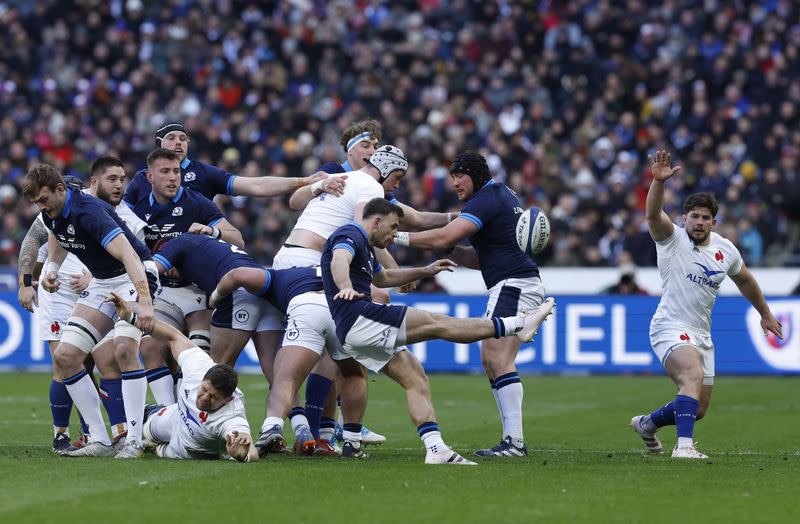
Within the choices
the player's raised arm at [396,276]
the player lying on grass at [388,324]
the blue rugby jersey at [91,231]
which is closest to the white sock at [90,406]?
the blue rugby jersey at [91,231]

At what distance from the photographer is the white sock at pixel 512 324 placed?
33.3ft

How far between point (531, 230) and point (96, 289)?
12.4ft

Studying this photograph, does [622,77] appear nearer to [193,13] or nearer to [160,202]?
[193,13]

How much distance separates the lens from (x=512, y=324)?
33.3ft

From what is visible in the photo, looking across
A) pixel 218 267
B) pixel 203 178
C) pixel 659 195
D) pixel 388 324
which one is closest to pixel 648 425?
pixel 659 195

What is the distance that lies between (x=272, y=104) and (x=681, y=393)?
19906 millimetres

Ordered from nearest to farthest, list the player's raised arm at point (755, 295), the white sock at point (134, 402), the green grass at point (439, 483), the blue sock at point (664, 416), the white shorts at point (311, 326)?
1. the green grass at point (439, 483)
2. the white shorts at point (311, 326)
3. the white sock at point (134, 402)
4. the blue sock at point (664, 416)
5. the player's raised arm at point (755, 295)

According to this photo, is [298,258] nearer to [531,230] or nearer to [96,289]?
[96,289]

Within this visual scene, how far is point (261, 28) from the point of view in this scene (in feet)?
105

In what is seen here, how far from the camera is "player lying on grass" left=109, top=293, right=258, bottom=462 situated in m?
10.1

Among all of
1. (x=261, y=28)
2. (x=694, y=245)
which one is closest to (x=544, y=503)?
(x=694, y=245)

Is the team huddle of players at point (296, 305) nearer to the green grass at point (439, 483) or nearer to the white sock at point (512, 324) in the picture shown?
the white sock at point (512, 324)

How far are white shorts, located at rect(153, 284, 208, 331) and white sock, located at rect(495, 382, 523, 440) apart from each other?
2882 mm

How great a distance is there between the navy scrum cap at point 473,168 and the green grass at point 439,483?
95.2 inches
